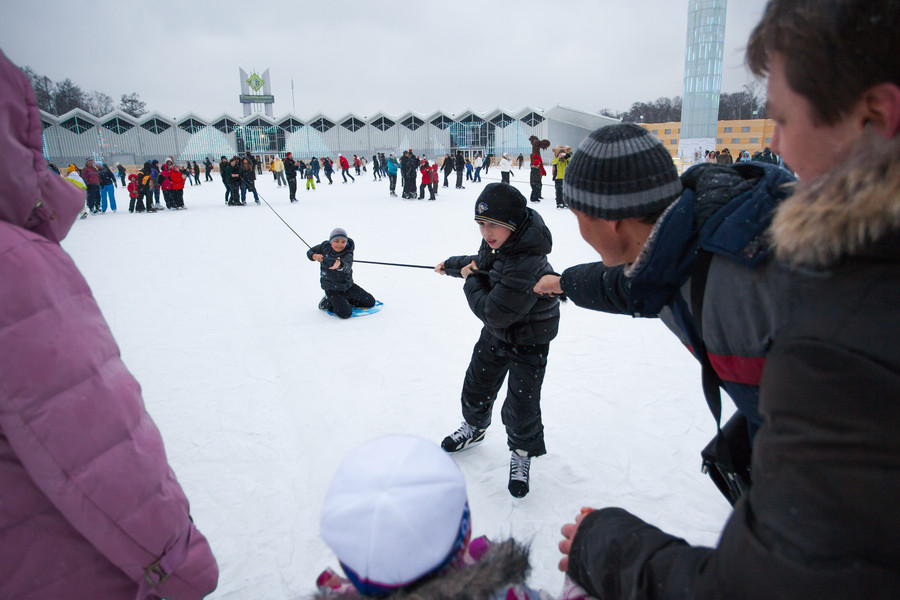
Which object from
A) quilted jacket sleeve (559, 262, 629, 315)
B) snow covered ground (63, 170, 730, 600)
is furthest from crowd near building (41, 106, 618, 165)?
quilted jacket sleeve (559, 262, 629, 315)

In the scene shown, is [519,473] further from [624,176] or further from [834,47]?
[834,47]

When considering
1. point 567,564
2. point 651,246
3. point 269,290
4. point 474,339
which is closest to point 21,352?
point 567,564

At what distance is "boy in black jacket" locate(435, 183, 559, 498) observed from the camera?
2328 mm

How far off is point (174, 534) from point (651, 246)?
120cm

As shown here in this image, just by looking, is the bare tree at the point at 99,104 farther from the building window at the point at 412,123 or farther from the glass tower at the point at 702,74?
the glass tower at the point at 702,74

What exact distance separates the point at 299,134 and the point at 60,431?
51912 millimetres

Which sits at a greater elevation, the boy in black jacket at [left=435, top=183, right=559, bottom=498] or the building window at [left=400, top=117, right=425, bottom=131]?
the building window at [left=400, top=117, right=425, bottom=131]

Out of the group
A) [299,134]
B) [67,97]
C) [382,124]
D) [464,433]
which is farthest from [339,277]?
[67,97]

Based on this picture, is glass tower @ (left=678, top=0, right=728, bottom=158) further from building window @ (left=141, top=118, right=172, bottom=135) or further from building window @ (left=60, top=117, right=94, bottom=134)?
building window @ (left=60, top=117, right=94, bottom=134)

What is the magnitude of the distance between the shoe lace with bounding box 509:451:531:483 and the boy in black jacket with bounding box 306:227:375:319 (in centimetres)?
311

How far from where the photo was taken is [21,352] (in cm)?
89

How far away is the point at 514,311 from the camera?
2326 mm

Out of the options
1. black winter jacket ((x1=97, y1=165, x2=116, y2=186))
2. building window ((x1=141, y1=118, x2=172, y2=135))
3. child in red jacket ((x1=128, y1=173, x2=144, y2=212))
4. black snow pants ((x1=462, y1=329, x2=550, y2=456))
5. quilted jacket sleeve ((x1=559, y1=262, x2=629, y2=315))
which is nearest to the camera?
quilted jacket sleeve ((x1=559, y1=262, x2=629, y2=315))

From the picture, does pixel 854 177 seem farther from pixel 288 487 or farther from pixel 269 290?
pixel 269 290
